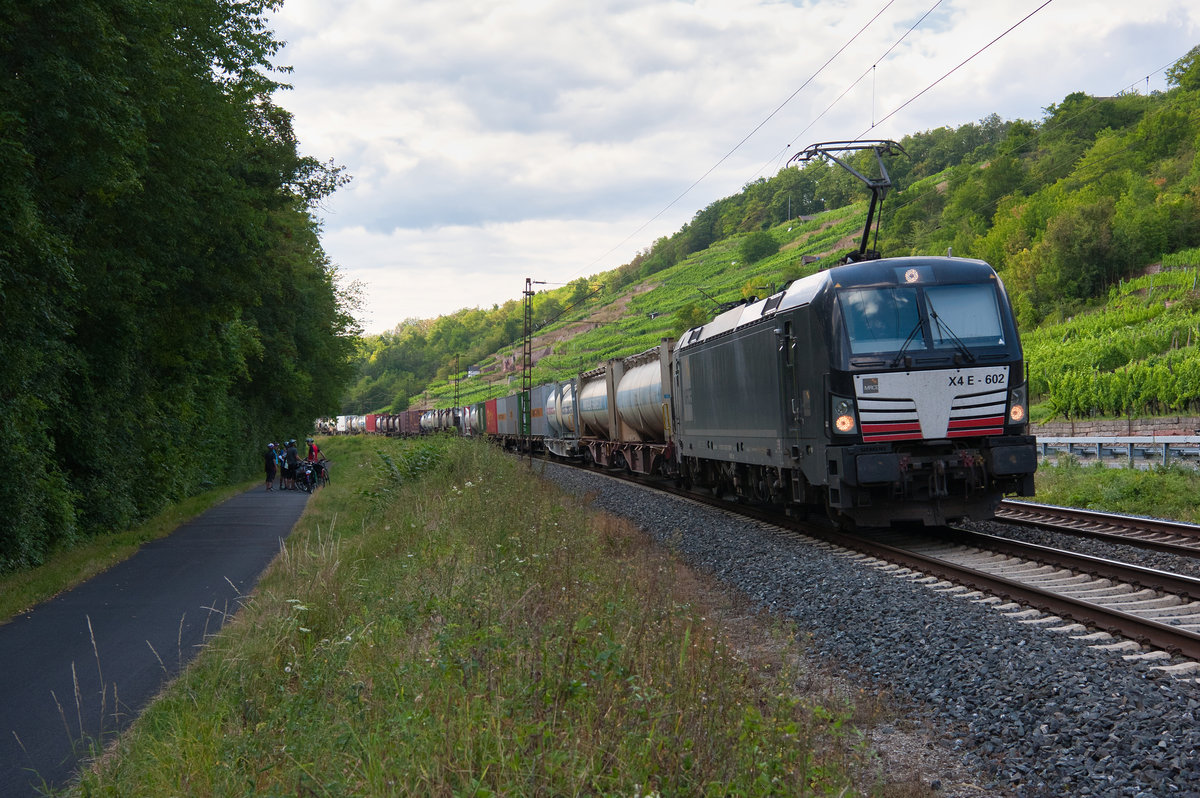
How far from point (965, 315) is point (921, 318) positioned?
0.57 m

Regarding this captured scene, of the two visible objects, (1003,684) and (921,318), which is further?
(921,318)

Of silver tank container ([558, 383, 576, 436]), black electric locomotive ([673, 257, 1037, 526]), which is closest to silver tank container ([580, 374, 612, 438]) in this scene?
silver tank container ([558, 383, 576, 436])

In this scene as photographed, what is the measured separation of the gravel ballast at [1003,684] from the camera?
4.70m

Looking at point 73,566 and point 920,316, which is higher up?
point 920,316

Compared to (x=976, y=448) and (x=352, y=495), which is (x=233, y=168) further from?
(x=976, y=448)

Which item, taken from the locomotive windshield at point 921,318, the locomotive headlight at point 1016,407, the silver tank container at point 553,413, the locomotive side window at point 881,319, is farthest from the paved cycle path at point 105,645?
the silver tank container at point 553,413

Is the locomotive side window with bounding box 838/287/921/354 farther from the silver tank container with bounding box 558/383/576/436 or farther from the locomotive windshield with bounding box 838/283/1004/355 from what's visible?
the silver tank container with bounding box 558/383/576/436

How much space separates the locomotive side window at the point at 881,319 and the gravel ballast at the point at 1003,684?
2623 mm

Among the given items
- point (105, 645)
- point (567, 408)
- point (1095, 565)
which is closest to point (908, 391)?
point (1095, 565)

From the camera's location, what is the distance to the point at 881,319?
11.0 meters

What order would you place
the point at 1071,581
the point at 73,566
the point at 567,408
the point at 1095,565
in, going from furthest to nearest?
the point at 567,408
the point at 73,566
the point at 1095,565
the point at 1071,581

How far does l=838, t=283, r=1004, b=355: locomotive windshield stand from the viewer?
10.9m

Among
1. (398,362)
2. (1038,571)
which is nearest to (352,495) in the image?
(1038,571)

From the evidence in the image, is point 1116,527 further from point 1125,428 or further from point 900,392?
point 1125,428
